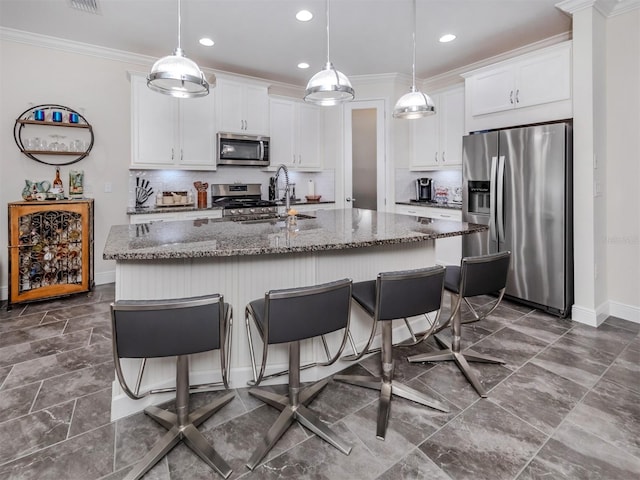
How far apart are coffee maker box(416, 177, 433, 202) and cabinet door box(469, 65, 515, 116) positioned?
1.34 meters

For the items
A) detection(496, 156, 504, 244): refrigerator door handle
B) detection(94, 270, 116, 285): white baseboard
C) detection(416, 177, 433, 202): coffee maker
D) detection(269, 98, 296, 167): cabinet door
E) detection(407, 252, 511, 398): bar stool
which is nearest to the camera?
detection(407, 252, 511, 398): bar stool

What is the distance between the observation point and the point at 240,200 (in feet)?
16.5

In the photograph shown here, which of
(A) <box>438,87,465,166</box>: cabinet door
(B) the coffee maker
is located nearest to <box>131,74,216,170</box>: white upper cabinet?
(B) the coffee maker

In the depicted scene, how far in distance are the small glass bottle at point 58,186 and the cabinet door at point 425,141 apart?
4481 millimetres

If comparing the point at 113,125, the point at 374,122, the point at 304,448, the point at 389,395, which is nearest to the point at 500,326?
the point at 389,395

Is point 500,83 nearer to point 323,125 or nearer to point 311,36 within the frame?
point 311,36

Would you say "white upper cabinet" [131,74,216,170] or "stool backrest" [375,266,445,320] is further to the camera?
"white upper cabinet" [131,74,216,170]

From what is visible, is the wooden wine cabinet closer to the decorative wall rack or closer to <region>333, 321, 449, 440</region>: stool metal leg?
the decorative wall rack

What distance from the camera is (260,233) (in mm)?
2174

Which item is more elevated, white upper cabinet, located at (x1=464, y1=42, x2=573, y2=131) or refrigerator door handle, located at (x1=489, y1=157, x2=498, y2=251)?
white upper cabinet, located at (x1=464, y1=42, x2=573, y2=131)

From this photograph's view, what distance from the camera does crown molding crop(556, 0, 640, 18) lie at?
3062mm

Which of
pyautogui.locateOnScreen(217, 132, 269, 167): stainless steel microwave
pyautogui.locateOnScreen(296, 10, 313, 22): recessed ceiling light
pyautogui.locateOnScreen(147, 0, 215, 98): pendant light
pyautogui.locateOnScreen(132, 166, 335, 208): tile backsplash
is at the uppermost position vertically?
pyautogui.locateOnScreen(296, 10, 313, 22): recessed ceiling light

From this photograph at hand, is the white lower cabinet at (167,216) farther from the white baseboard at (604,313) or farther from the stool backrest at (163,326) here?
the white baseboard at (604,313)

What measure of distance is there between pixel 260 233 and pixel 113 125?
327 centimetres
